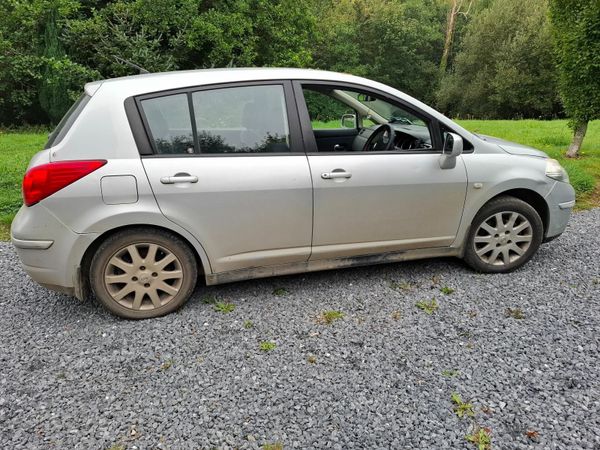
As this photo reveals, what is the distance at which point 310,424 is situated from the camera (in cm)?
226

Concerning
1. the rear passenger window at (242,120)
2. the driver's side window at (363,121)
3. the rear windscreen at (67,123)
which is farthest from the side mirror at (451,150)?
the rear windscreen at (67,123)

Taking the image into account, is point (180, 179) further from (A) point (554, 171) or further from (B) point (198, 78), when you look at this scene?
(A) point (554, 171)

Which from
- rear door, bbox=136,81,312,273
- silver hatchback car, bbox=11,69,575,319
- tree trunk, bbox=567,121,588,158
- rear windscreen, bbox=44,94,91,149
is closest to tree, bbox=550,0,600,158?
tree trunk, bbox=567,121,588,158

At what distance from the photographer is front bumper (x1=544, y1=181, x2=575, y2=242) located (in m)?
3.91

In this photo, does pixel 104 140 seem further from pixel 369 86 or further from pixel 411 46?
pixel 411 46

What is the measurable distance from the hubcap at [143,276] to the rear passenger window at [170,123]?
2.30ft

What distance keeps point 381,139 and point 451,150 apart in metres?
0.58

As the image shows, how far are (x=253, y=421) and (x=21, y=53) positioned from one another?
15269 mm

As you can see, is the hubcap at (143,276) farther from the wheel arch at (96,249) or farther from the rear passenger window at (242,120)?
the rear passenger window at (242,120)

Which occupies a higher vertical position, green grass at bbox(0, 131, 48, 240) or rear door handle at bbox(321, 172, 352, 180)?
rear door handle at bbox(321, 172, 352, 180)

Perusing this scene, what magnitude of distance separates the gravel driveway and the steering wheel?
1.12 m

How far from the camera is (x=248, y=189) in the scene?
125 inches

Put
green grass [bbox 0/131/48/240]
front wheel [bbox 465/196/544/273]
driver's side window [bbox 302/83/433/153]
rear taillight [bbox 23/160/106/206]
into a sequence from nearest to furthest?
rear taillight [bbox 23/160/106/206], driver's side window [bbox 302/83/433/153], front wheel [bbox 465/196/544/273], green grass [bbox 0/131/48/240]

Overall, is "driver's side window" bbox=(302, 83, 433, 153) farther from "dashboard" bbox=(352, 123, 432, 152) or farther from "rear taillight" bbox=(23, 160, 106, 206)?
"rear taillight" bbox=(23, 160, 106, 206)
